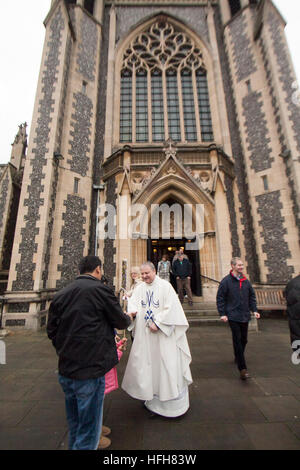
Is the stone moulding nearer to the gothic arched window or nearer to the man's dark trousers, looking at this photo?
the gothic arched window

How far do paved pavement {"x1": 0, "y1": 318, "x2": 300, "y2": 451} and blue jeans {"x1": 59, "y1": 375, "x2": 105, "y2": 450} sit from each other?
43 cm

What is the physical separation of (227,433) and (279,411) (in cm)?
84

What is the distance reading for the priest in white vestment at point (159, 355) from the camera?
2.40 metres

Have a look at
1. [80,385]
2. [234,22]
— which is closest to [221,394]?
[80,385]

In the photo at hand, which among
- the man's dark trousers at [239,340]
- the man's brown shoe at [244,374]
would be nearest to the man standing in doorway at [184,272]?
the man's dark trousers at [239,340]

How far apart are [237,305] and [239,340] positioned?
0.54 metres

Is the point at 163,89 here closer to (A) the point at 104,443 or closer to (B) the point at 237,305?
(B) the point at 237,305

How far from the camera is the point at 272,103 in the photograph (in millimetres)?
10109

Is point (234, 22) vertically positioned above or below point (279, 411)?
above

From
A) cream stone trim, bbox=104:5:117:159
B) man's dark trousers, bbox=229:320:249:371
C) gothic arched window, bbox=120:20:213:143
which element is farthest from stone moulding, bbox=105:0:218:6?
man's dark trousers, bbox=229:320:249:371

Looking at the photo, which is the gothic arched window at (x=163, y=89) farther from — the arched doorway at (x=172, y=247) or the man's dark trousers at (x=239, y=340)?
the man's dark trousers at (x=239, y=340)

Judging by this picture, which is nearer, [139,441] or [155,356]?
[139,441]
